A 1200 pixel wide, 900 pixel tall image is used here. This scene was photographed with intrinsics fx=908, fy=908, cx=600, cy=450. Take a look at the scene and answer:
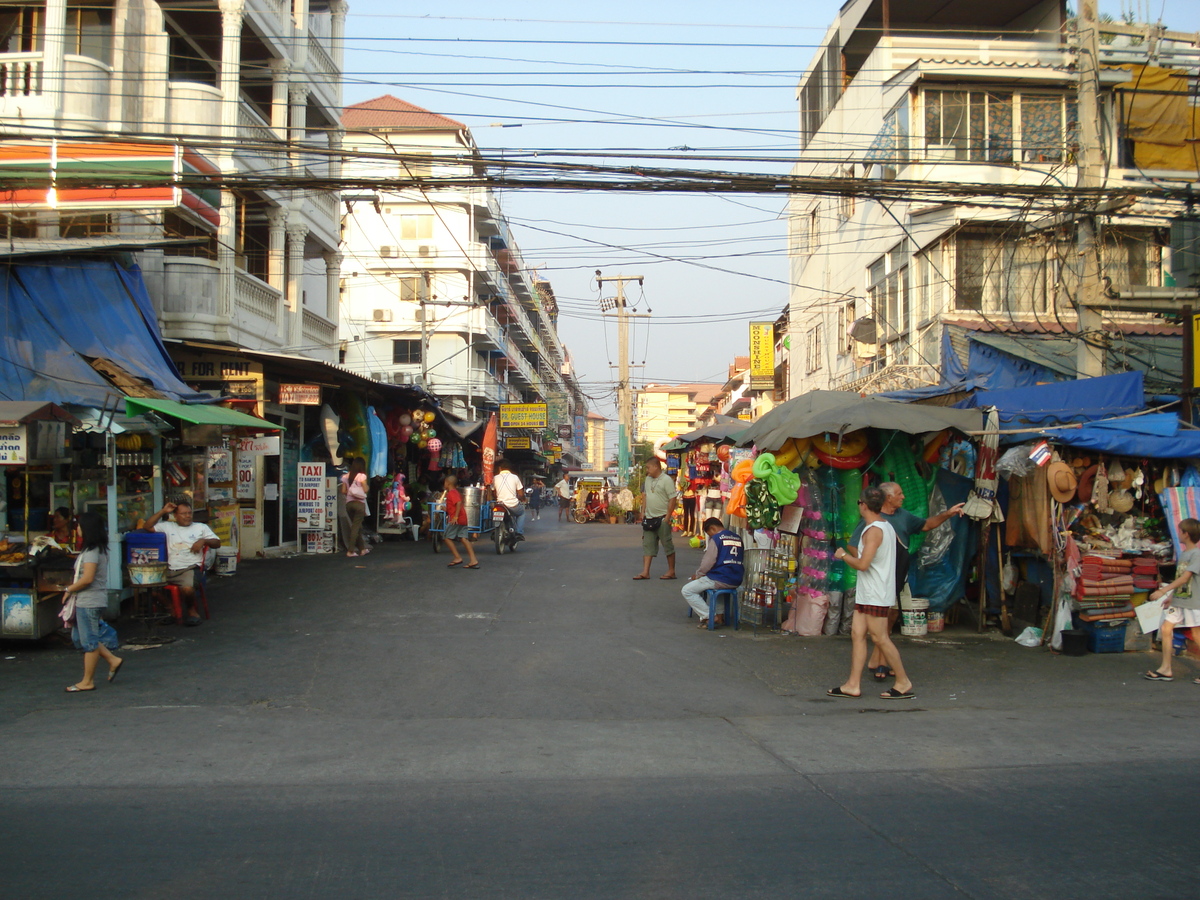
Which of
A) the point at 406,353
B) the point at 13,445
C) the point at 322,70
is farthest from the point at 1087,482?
the point at 406,353

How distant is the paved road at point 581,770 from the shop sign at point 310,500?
26.9 ft

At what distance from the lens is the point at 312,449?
20.8m

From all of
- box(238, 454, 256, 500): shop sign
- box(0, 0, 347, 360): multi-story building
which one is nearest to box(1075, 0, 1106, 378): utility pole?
box(0, 0, 347, 360): multi-story building

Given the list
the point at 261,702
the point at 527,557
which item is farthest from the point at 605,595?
the point at 261,702

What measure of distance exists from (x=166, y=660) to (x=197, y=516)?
5.28 metres

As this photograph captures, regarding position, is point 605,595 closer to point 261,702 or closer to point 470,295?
point 261,702

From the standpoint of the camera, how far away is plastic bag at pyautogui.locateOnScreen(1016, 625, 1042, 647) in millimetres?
10312

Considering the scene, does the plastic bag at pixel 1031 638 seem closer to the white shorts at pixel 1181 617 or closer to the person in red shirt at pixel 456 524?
the white shorts at pixel 1181 617

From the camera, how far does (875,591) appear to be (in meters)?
7.94

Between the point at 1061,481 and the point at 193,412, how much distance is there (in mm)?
10226

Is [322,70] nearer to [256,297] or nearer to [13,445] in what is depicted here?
[256,297]

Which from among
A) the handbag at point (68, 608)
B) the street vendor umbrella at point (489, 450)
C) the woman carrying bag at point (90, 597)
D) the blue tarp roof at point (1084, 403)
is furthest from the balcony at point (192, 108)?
the blue tarp roof at point (1084, 403)

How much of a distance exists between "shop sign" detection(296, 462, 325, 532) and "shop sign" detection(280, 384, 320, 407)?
2.29 metres

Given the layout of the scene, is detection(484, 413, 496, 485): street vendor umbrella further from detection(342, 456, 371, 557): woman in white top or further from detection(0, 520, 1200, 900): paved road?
detection(0, 520, 1200, 900): paved road
